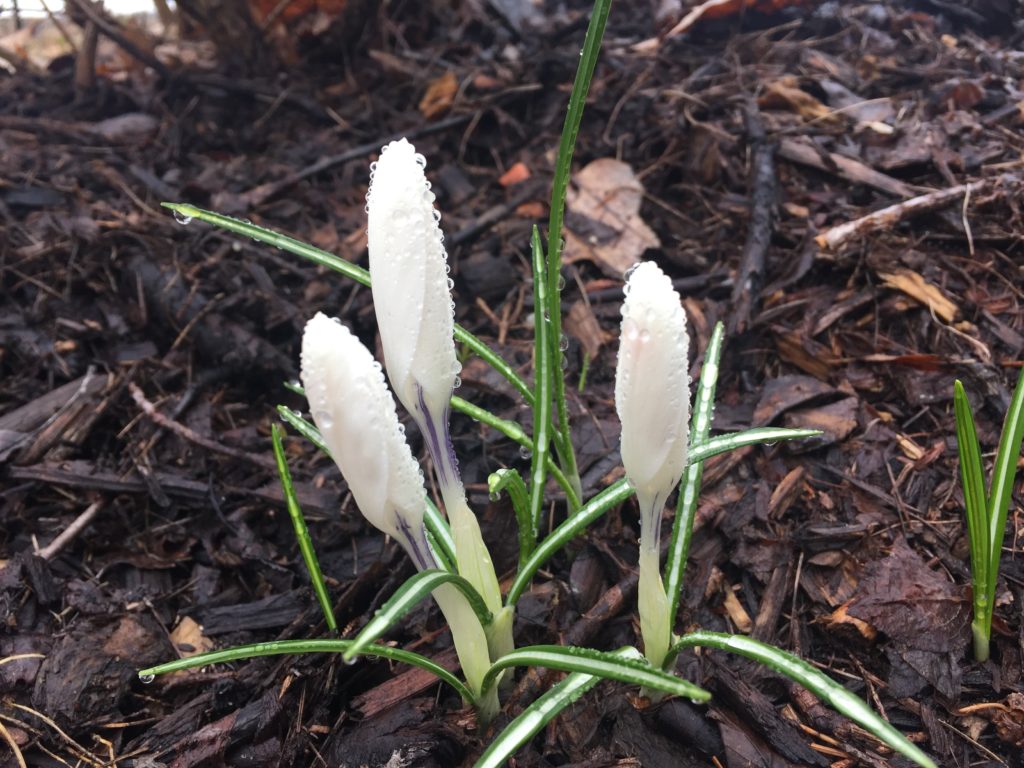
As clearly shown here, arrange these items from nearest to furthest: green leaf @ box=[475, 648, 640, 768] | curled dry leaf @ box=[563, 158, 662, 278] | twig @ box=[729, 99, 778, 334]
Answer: green leaf @ box=[475, 648, 640, 768]
twig @ box=[729, 99, 778, 334]
curled dry leaf @ box=[563, 158, 662, 278]

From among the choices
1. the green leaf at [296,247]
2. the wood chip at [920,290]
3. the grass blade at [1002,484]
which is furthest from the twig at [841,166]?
the green leaf at [296,247]

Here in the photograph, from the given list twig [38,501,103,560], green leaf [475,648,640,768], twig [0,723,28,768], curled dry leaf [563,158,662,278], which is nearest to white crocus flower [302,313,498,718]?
green leaf [475,648,640,768]

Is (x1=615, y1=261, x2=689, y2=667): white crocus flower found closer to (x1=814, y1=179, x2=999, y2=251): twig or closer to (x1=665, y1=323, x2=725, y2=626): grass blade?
(x1=665, y1=323, x2=725, y2=626): grass blade

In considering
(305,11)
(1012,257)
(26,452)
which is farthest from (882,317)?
(305,11)

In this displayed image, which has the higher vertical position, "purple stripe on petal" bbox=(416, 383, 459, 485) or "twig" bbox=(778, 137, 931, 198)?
"purple stripe on petal" bbox=(416, 383, 459, 485)

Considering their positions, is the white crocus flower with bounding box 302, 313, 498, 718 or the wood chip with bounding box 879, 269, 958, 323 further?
the wood chip with bounding box 879, 269, 958, 323

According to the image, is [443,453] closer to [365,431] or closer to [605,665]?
[365,431]

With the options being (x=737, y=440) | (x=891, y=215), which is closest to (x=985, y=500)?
(x=737, y=440)
